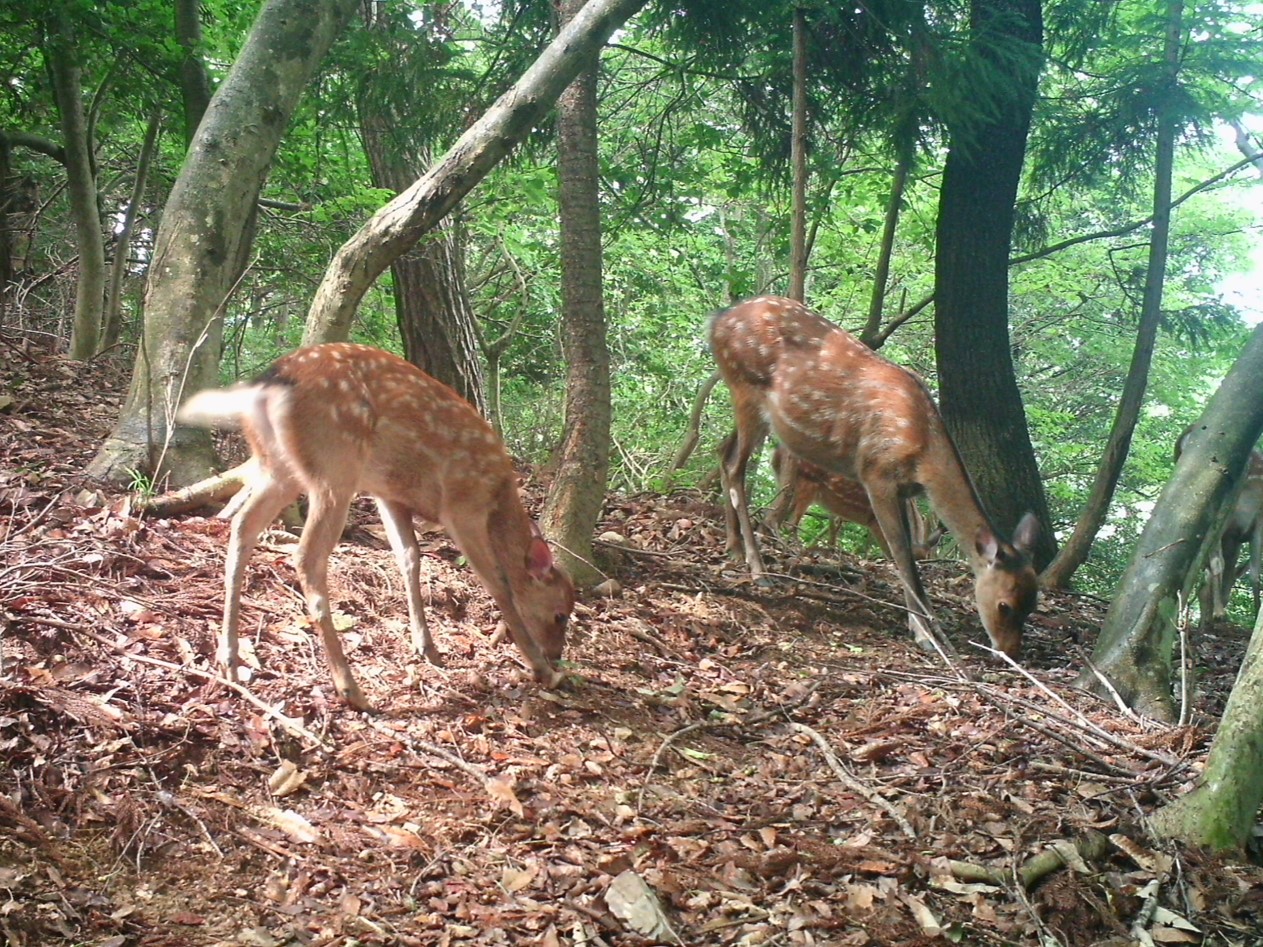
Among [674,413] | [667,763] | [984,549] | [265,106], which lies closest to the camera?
[667,763]

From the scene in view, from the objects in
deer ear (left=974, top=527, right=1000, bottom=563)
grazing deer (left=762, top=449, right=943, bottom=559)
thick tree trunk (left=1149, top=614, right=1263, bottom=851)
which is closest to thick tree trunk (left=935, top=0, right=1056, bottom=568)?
grazing deer (left=762, top=449, right=943, bottom=559)

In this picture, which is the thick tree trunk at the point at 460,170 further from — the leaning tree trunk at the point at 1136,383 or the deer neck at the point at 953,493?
the leaning tree trunk at the point at 1136,383

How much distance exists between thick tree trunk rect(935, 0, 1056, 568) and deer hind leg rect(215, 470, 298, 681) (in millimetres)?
6594

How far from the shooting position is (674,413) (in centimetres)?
1536

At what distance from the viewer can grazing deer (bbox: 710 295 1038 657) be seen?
7.25 m

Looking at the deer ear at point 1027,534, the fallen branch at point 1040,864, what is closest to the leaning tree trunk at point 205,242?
the fallen branch at point 1040,864

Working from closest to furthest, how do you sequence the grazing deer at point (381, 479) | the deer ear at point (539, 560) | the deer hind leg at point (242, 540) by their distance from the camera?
the deer hind leg at point (242, 540)
the grazing deer at point (381, 479)
the deer ear at point (539, 560)

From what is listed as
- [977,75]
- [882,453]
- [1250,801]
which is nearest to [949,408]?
[882,453]

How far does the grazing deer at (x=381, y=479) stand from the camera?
4629 mm

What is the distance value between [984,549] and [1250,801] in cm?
368

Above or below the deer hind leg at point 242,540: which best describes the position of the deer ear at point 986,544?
above

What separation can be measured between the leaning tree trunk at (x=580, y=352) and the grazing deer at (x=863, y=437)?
66.6 inches

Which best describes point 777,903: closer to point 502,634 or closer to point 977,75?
point 502,634

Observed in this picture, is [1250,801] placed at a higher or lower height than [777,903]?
higher
